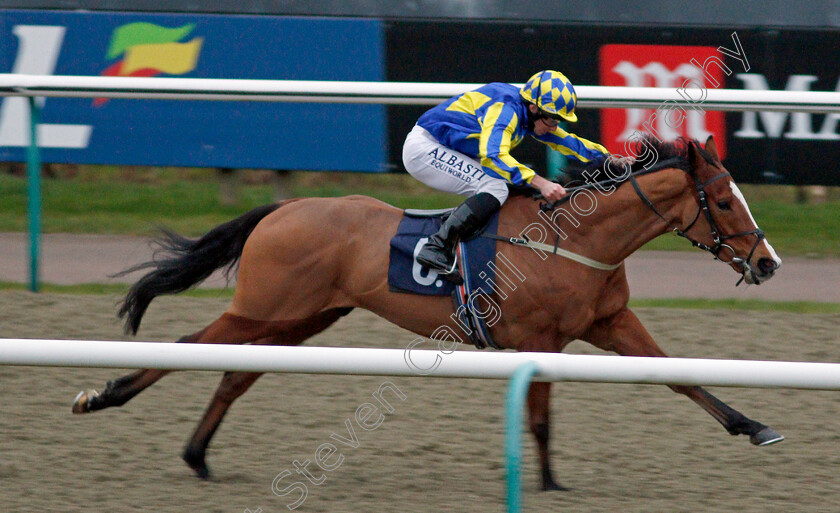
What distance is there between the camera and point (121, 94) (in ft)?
17.3

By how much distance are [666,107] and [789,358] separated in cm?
129

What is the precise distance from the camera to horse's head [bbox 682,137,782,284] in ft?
11.3

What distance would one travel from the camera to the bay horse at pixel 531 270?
3.48 metres

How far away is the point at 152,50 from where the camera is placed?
710 centimetres

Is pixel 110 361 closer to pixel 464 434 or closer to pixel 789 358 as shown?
pixel 464 434

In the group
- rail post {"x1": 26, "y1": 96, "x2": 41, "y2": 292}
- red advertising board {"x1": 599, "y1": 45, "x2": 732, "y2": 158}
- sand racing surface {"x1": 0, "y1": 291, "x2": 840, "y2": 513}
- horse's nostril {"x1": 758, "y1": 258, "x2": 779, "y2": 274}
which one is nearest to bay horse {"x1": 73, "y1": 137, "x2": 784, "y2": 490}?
horse's nostril {"x1": 758, "y1": 258, "x2": 779, "y2": 274}

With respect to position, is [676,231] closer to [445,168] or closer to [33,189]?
[445,168]

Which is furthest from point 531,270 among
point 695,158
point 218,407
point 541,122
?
point 218,407

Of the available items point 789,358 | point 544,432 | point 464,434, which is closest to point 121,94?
point 464,434

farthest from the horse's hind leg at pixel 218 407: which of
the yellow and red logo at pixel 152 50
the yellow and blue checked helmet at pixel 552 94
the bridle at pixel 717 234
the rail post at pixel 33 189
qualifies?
the yellow and red logo at pixel 152 50

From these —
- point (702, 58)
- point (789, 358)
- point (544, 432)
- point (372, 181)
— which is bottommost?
point (372, 181)

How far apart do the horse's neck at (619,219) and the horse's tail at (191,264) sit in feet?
3.76

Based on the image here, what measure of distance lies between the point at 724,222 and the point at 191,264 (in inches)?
76.8

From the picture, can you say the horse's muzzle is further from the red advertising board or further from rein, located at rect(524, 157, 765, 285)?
the red advertising board
